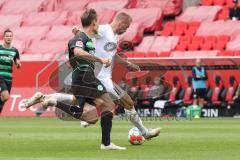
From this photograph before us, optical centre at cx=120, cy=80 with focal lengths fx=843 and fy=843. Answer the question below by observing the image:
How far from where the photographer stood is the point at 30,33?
35.5 metres

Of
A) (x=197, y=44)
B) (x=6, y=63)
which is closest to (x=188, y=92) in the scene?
(x=197, y=44)

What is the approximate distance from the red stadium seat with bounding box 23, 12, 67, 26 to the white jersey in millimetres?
22416

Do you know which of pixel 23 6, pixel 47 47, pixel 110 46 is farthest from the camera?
pixel 23 6

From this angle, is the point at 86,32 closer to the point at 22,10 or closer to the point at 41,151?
the point at 41,151

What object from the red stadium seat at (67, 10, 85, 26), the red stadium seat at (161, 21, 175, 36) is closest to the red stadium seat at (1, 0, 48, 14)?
the red stadium seat at (67, 10, 85, 26)

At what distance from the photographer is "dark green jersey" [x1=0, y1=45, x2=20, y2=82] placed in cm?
2044

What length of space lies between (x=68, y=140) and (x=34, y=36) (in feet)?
67.4

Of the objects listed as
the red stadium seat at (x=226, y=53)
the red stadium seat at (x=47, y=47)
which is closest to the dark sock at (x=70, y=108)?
the red stadium seat at (x=226, y=53)

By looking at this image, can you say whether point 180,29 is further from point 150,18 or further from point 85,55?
point 85,55

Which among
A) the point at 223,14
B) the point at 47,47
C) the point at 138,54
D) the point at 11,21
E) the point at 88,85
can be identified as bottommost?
the point at 88,85

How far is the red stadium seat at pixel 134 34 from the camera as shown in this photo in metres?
32.8

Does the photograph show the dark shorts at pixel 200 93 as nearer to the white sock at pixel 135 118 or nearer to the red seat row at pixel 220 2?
the red seat row at pixel 220 2

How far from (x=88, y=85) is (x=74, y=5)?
24446mm

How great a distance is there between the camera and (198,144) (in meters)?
13.6
